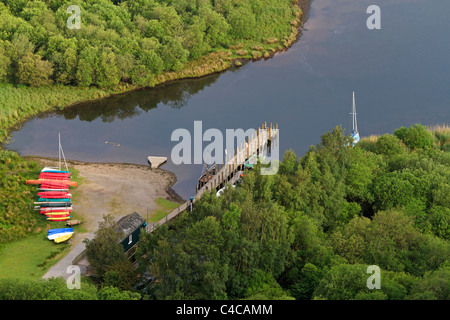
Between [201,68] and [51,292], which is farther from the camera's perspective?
[201,68]

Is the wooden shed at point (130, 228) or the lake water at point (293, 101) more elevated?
the lake water at point (293, 101)

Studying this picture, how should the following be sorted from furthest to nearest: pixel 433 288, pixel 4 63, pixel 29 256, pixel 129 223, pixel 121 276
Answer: pixel 4 63 < pixel 129 223 < pixel 29 256 < pixel 121 276 < pixel 433 288

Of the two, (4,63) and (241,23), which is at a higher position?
(241,23)

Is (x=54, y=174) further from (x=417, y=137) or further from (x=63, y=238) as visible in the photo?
(x=417, y=137)

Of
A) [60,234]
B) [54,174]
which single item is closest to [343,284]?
[60,234]

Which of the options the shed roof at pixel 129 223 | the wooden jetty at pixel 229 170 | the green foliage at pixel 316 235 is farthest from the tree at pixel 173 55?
the shed roof at pixel 129 223

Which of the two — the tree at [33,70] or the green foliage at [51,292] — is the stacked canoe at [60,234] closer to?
the green foliage at [51,292]

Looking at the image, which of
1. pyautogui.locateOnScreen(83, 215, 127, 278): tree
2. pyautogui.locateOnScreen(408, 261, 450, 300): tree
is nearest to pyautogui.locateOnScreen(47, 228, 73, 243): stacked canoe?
pyautogui.locateOnScreen(83, 215, 127, 278): tree
